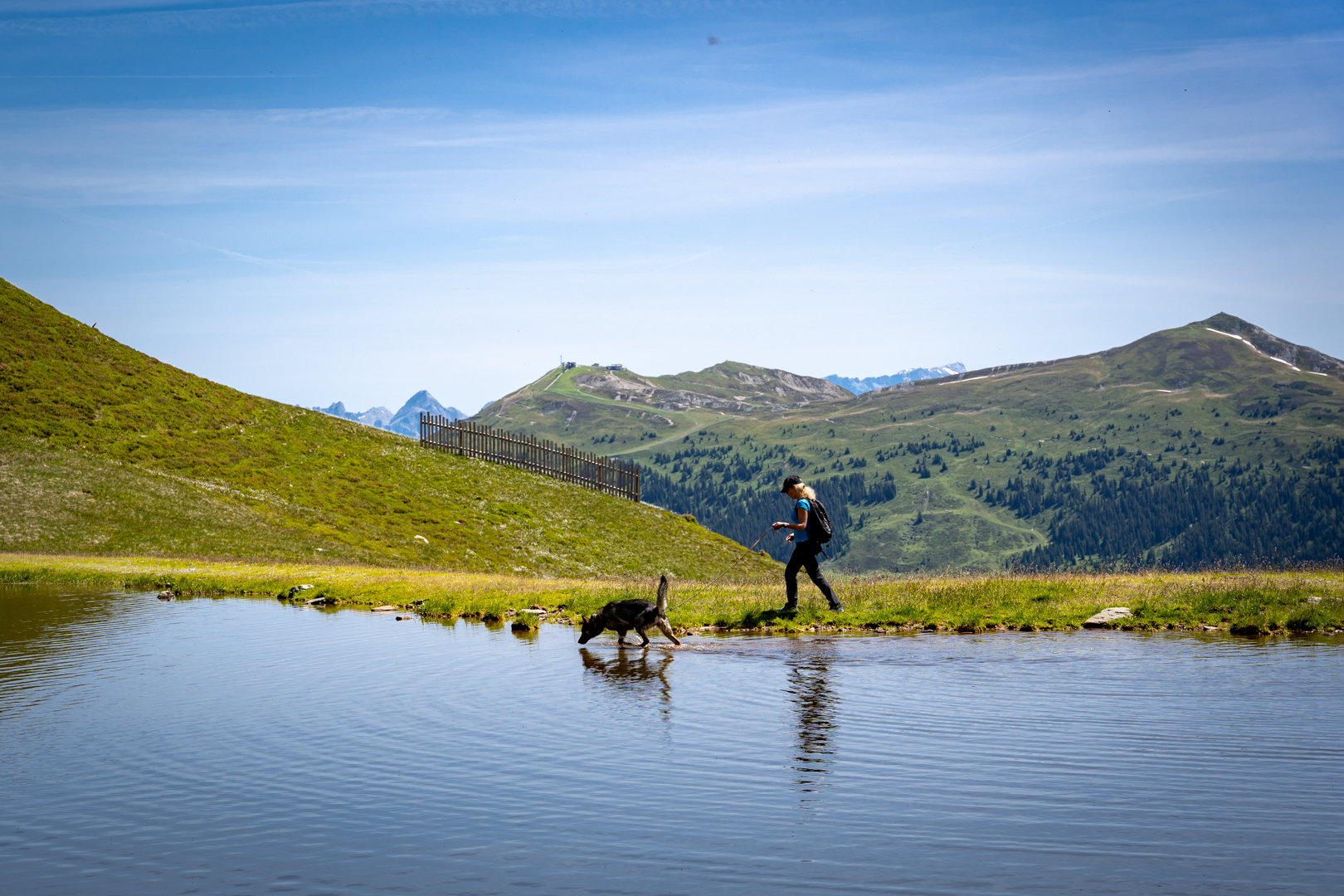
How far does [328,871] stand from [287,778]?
10.0ft

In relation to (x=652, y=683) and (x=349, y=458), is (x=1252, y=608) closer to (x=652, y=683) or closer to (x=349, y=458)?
(x=652, y=683)

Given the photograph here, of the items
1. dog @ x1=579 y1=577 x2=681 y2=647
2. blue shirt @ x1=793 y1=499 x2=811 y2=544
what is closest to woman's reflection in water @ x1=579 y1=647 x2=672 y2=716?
dog @ x1=579 y1=577 x2=681 y2=647

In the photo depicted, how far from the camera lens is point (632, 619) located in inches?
830

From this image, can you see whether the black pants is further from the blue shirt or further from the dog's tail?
the dog's tail

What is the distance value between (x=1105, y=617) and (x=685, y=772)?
1495 centimetres

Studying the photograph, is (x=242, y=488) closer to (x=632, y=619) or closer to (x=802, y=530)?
(x=632, y=619)

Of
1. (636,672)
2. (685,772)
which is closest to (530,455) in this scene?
(636,672)

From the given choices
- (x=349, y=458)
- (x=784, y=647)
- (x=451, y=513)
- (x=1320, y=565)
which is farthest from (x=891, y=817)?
(x=349, y=458)

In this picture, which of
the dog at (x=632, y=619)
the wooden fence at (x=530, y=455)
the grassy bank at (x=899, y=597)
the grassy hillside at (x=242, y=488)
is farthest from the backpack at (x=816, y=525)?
the wooden fence at (x=530, y=455)

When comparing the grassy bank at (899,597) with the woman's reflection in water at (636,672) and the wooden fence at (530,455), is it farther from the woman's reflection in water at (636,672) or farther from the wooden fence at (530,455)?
the wooden fence at (530,455)

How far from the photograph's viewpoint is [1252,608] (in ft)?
72.0

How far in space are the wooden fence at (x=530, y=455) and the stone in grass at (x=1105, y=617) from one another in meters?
56.2

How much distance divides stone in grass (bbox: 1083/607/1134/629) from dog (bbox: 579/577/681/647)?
9.36 m

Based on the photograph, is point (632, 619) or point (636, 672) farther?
point (632, 619)
